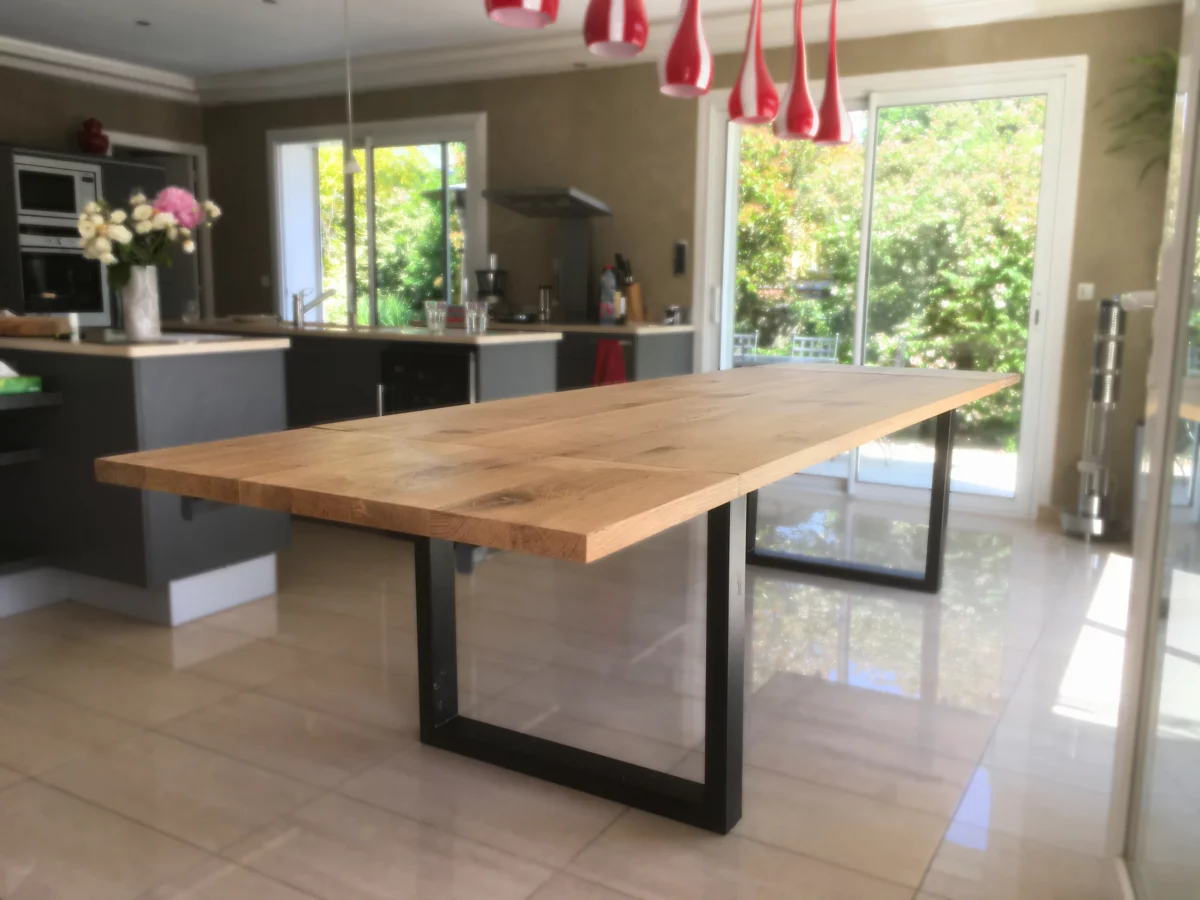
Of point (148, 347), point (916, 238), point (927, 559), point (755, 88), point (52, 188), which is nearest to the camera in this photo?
point (755, 88)

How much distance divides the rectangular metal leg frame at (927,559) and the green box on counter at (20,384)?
2368 mm

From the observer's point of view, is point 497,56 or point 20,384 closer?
point 20,384

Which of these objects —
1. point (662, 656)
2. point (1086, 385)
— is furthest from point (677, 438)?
point (1086, 385)

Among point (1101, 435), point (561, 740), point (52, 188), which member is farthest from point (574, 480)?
point (52, 188)

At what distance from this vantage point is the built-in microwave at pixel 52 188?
226 inches

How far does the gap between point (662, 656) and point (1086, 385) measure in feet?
9.70

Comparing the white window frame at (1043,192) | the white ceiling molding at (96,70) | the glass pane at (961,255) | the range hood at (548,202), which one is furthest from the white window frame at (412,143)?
the glass pane at (961,255)

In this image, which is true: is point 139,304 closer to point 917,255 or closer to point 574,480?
point 574,480

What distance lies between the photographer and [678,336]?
210 inches

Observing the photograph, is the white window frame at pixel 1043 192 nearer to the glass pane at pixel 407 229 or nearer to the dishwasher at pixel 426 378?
the glass pane at pixel 407 229

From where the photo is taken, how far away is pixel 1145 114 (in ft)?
13.9

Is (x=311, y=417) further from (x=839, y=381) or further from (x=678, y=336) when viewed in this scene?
(x=839, y=381)

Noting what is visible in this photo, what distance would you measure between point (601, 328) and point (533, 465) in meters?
3.57

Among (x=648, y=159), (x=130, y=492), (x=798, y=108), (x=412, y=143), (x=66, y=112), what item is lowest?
(x=130, y=492)
